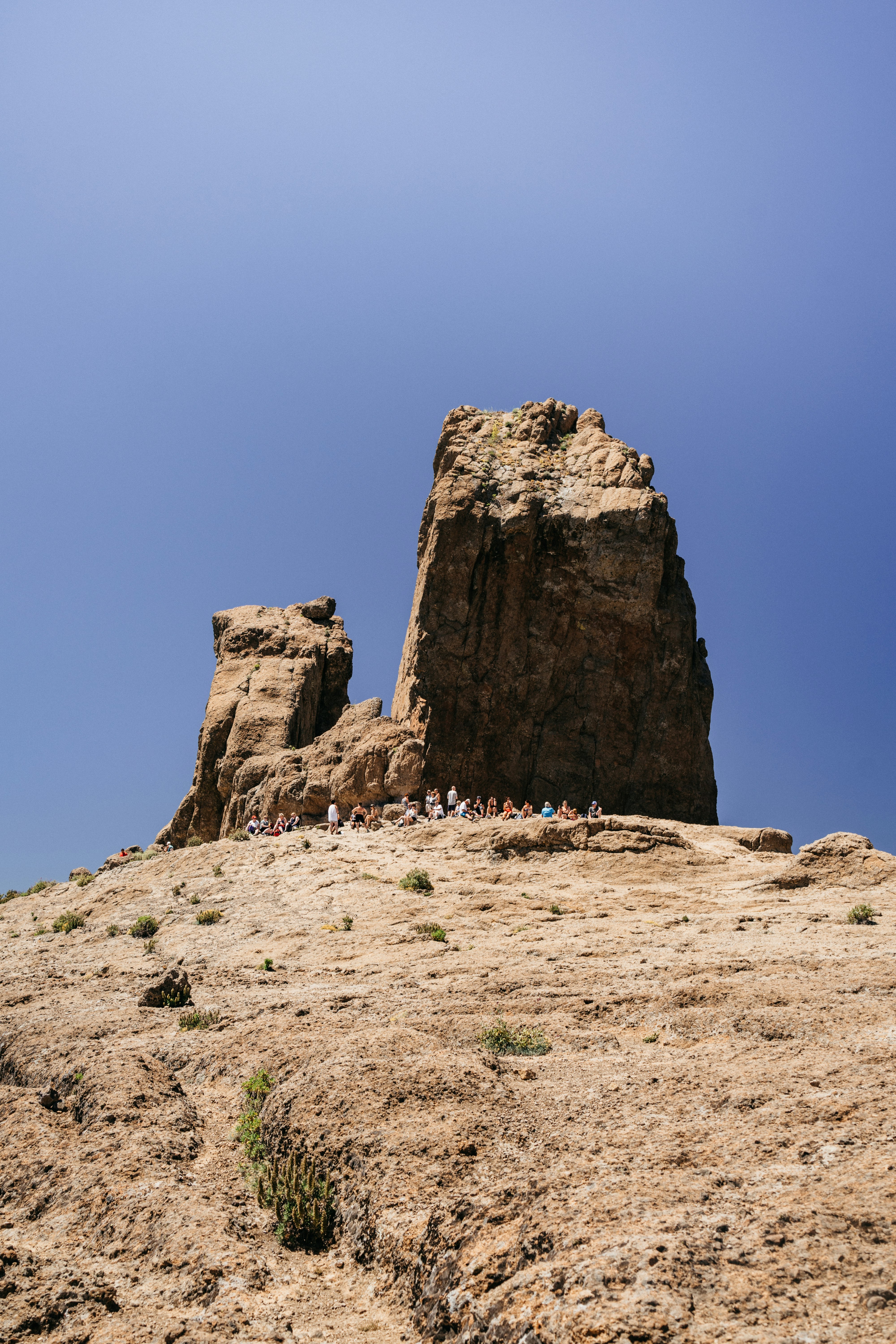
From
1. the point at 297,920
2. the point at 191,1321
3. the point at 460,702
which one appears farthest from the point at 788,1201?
the point at 460,702

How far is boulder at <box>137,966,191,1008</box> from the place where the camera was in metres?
12.4

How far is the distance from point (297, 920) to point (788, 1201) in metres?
14.8

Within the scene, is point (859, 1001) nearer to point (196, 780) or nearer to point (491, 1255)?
point (491, 1255)

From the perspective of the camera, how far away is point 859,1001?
891cm

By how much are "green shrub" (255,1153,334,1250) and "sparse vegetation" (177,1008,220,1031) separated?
4537mm

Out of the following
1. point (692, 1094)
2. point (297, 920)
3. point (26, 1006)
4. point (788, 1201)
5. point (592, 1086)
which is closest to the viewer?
point (788, 1201)

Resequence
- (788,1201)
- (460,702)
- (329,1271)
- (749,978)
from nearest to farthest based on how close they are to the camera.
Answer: (788,1201) → (329,1271) → (749,978) → (460,702)

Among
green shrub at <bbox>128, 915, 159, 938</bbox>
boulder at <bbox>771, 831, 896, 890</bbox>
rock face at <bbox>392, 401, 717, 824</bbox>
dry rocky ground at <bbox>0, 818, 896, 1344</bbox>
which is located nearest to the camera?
dry rocky ground at <bbox>0, 818, 896, 1344</bbox>


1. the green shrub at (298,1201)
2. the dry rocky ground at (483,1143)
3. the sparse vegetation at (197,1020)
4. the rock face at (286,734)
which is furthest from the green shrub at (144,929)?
the green shrub at (298,1201)

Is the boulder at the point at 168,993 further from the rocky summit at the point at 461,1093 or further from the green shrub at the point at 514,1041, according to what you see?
the green shrub at the point at 514,1041

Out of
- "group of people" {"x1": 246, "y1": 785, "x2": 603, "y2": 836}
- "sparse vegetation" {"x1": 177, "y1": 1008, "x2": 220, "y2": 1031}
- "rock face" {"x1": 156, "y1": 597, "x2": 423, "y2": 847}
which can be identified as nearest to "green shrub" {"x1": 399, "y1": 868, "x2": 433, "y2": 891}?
"group of people" {"x1": 246, "y1": 785, "x2": 603, "y2": 836}

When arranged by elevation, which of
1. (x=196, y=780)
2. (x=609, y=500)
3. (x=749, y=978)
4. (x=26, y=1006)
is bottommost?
(x=26, y=1006)

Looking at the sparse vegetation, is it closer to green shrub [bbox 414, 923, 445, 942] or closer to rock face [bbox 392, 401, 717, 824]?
green shrub [bbox 414, 923, 445, 942]

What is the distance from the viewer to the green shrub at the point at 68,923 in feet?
70.7
